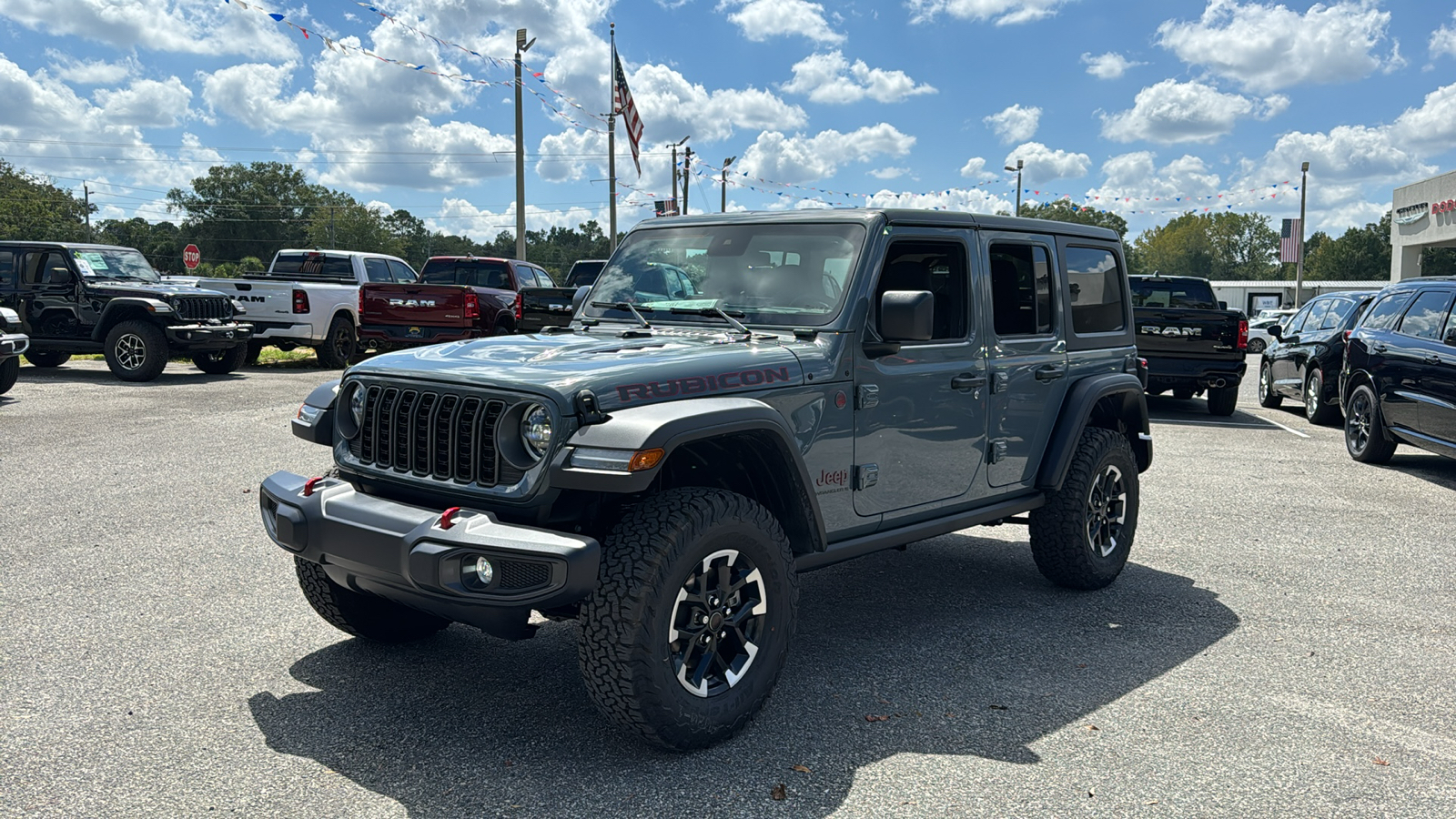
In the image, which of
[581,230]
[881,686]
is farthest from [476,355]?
[581,230]

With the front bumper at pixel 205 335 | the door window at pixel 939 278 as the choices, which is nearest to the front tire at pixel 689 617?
the door window at pixel 939 278

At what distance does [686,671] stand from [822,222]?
6.72 feet

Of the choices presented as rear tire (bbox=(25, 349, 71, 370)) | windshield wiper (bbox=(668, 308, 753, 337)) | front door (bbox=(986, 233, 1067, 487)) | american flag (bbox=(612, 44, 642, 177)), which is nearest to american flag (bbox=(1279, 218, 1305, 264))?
american flag (bbox=(612, 44, 642, 177))

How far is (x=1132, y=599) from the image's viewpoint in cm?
576

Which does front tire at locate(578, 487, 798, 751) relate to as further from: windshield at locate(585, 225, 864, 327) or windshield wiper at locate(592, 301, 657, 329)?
windshield wiper at locate(592, 301, 657, 329)

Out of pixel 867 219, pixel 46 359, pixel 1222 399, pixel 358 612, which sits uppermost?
pixel 867 219

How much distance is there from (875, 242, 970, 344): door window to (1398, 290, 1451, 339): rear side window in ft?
22.6

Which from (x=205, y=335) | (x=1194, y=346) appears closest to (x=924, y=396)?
(x=1194, y=346)

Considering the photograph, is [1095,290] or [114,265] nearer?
[1095,290]

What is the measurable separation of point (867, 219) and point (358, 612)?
8.69 ft

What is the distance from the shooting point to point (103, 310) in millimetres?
15836

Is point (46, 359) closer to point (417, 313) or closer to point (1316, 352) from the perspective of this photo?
point (417, 313)

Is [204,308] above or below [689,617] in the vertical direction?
above

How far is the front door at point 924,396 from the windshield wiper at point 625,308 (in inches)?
39.8
